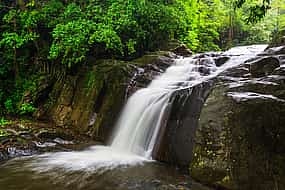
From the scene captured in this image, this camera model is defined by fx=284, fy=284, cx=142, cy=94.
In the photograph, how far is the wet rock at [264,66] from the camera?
5760 millimetres

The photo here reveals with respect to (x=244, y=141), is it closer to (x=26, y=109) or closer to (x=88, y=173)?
(x=88, y=173)

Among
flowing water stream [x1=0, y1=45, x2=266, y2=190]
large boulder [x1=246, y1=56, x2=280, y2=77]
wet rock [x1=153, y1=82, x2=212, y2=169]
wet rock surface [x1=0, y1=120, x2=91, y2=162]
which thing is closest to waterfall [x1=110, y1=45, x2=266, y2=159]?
flowing water stream [x1=0, y1=45, x2=266, y2=190]

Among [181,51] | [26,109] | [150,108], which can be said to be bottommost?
[26,109]

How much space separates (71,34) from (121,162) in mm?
4729

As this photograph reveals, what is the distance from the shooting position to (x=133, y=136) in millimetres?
6582

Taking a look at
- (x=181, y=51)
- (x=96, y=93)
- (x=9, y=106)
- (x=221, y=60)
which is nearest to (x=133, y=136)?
(x=96, y=93)

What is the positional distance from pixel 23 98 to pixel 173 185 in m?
7.37

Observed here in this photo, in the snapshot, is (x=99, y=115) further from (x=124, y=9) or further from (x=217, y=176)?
(x=217, y=176)

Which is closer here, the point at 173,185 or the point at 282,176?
the point at 282,176

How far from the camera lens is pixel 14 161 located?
541cm

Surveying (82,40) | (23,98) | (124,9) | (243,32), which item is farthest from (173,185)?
(243,32)

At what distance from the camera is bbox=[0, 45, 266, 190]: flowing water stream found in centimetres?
430

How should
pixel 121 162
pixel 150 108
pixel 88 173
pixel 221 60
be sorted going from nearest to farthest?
pixel 88 173
pixel 121 162
pixel 150 108
pixel 221 60

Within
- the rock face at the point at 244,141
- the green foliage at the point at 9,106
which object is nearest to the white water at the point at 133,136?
the rock face at the point at 244,141
